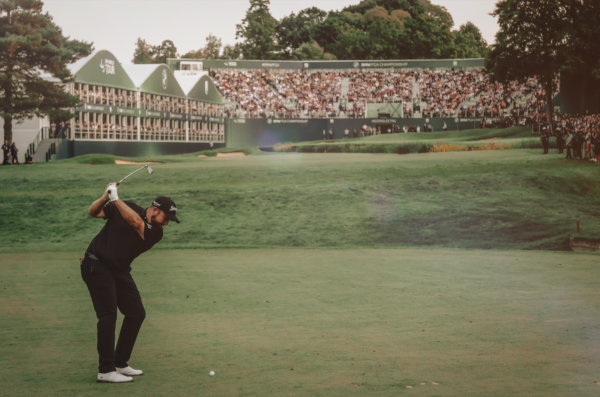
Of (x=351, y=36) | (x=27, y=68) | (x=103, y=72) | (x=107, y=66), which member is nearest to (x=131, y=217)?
(x=27, y=68)

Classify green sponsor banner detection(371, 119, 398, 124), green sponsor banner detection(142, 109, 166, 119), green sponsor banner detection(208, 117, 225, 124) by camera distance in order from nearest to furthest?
green sponsor banner detection(142, 109, 166, 119) < green sponsor banner detection(208, 117, 225, 124) < green sponsor banner detection(371, 119, 398, 124)

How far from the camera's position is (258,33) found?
107m

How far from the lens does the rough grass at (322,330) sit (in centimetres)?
608

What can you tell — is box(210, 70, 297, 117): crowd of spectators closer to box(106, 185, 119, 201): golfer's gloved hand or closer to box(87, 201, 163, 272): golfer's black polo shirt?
box(87, 201, 163, 272): golfer's black polo shirt

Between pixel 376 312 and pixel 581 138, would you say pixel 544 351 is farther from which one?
pixel 581 138

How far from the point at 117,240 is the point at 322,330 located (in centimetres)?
342

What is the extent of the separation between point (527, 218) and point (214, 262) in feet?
44.2

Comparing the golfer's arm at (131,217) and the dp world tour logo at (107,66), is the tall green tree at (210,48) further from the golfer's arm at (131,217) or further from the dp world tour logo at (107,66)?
the golfer's arm at (131,217)

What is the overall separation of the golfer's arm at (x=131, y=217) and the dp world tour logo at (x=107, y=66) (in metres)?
49.0

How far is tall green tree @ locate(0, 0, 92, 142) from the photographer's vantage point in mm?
43500

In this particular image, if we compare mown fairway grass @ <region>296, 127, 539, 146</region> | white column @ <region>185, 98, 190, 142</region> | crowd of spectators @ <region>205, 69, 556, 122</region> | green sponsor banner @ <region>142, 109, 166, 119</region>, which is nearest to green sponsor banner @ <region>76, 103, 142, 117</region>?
green sponsor banner @ <region>142, 109, 166, 119</region>

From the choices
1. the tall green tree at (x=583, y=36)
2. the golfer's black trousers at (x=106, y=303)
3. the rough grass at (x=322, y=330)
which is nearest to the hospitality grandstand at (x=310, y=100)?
the tall green tree at (x=583, y=36)

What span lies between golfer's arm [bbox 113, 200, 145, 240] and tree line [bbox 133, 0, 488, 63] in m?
96.4

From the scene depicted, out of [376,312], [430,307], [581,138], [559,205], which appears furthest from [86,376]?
[581,138]
